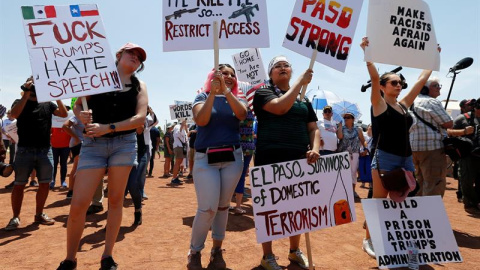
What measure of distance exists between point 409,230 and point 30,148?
5001mm

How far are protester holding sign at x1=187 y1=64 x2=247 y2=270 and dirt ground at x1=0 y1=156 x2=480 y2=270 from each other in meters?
0.43

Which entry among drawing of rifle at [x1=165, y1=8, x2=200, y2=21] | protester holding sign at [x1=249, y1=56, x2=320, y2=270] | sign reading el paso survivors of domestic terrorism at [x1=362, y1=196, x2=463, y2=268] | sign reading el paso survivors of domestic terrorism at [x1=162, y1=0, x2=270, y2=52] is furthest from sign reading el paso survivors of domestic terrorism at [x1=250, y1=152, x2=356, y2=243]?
drawing of rifle at [x1=165, y1=8, x2=200, y2=21]

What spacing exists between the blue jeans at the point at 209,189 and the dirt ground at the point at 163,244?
20.8 inches

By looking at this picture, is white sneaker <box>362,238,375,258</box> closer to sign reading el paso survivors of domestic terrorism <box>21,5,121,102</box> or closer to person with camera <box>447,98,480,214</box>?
sign reading el paso survivors of domestic terrorism <box>21,5,121,102</box>

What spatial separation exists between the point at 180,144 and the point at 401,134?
8.80m

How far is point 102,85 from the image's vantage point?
2.93 meters

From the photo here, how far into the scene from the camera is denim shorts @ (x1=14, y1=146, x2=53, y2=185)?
4.66 m

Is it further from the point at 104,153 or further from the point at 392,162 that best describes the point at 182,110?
the point at 392,162

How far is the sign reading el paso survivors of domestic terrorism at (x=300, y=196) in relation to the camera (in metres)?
2.83

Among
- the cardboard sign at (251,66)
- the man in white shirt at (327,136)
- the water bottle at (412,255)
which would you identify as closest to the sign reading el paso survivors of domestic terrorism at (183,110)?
the cardboard sign at (251,66)

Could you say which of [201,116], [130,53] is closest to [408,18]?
[201,116]

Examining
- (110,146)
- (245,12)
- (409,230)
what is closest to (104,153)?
(110,146)

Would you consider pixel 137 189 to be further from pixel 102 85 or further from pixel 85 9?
pixel 85 9

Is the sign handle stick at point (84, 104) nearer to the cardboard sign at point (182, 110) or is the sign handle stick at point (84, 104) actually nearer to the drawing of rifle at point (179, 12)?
the drawing of rifle at point (179, 12)
